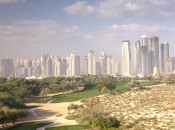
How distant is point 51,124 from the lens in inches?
1738

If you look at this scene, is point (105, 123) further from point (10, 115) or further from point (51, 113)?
point (51, 113)

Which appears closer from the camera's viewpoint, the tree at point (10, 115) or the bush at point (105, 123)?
the bush at point (105, 123)

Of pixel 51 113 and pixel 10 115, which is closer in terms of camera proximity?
pixel 10 115

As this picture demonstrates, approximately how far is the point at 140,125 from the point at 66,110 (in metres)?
23.7

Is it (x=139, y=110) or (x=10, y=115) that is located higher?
(x=10, y=115)

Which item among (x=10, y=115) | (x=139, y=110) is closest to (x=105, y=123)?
(x=10, y=115)

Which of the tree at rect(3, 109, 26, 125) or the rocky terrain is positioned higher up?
the tree at rect(3, 109, 26, 125)

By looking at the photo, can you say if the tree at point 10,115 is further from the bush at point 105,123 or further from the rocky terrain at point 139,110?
the rocky terrain at point 139,110

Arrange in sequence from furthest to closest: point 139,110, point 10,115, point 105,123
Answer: point 139,110
point 10,115
point 105,123

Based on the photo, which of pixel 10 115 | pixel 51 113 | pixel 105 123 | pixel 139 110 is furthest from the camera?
pixel 51 113

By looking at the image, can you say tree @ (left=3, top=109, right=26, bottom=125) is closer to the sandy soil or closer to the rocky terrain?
the sandy soil

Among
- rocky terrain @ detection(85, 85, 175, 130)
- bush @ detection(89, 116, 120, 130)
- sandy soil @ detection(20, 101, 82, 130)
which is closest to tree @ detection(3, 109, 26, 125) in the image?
sandy soil @ detection(20, 101, 82, 130)

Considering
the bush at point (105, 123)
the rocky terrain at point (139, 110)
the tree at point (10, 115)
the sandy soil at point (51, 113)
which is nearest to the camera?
the bush at point (105, 123)

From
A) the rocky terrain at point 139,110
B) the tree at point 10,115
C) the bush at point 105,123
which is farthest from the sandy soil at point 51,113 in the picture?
the bush at point 105,123
